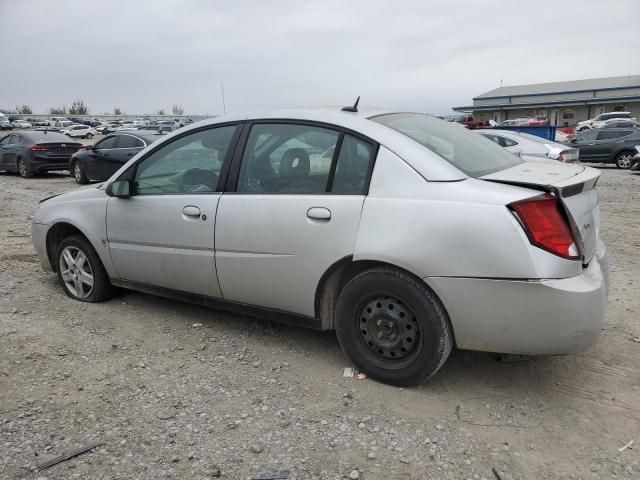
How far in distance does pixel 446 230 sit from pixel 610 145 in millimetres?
17657

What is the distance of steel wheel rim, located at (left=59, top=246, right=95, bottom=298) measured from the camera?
15.0 feet

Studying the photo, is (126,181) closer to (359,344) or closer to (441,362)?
(359,344)

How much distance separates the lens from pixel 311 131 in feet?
11.2

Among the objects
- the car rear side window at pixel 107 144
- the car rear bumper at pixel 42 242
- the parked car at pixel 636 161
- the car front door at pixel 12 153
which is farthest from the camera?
the car front door at pixel 12 153

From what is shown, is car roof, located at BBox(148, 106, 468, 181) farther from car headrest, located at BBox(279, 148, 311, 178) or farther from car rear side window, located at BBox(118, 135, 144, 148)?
car rear side window, located at BBox(118, 135, 144, 148)

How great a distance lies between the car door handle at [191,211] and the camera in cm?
367

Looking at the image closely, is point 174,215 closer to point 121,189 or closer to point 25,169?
point 121,189

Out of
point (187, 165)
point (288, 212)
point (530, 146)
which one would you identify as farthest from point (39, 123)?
point (288, 212)

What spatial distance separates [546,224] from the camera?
2.64 m

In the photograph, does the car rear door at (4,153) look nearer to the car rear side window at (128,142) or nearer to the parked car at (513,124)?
the car rear side window at (128,142)

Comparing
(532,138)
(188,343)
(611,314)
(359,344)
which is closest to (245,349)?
(188,343)

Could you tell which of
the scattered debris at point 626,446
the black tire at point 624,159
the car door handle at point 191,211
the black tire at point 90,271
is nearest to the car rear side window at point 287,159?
the car door handle at point 191,211

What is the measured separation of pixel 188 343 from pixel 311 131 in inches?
69.7

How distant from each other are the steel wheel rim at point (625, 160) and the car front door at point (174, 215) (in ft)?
56.9
